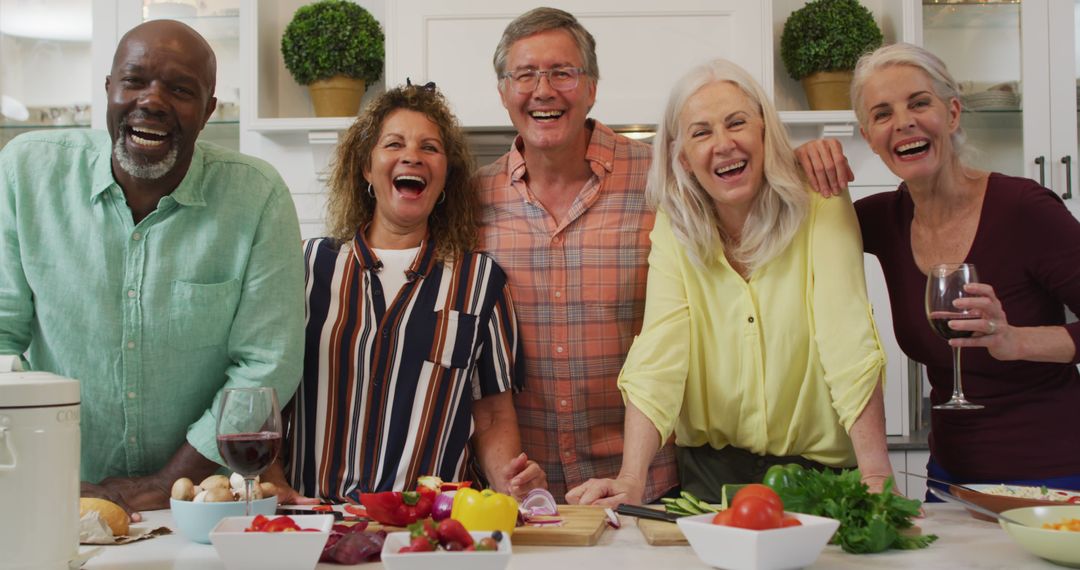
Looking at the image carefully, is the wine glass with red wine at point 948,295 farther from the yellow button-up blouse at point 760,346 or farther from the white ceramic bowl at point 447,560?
the white ceramic bowl at point 447,560

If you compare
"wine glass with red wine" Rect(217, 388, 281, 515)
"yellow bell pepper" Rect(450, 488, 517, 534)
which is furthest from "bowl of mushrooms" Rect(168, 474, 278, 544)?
"yellow bell pepper" Rect(450, 488, 517, 534)

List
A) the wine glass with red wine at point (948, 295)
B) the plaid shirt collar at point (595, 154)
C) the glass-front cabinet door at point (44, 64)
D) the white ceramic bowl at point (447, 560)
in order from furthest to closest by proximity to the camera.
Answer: the glass-front cabinet door at point (44, 64) → the plaid shirt collar at point (595, 154) → the wine glass with red wine at point (948, 295) → the white ceramic bowl at point (447, 560)

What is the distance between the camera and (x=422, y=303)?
210cm

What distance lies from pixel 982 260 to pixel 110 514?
162 cm

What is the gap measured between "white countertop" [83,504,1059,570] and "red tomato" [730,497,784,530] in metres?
0.10

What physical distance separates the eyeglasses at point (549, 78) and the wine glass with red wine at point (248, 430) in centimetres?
114

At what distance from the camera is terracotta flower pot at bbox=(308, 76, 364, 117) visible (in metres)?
3.21

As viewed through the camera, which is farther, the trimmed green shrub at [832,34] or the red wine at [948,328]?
the trimmed green shrub at [832,34]

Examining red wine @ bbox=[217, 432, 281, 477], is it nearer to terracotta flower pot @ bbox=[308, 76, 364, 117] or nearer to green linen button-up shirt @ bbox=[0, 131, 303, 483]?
green linen button-up shirt @ bbox=[0, 131, 303, 483]

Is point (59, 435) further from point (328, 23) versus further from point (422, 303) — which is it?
point (328, 23)

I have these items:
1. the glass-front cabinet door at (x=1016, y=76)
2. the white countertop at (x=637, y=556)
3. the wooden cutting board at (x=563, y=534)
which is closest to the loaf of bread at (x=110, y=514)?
the white countertop at (x=637, y=556)

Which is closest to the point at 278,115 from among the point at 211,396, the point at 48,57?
the point at 48,57

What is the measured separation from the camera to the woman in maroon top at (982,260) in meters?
1.90

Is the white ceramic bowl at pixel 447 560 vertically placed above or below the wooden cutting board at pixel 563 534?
above
